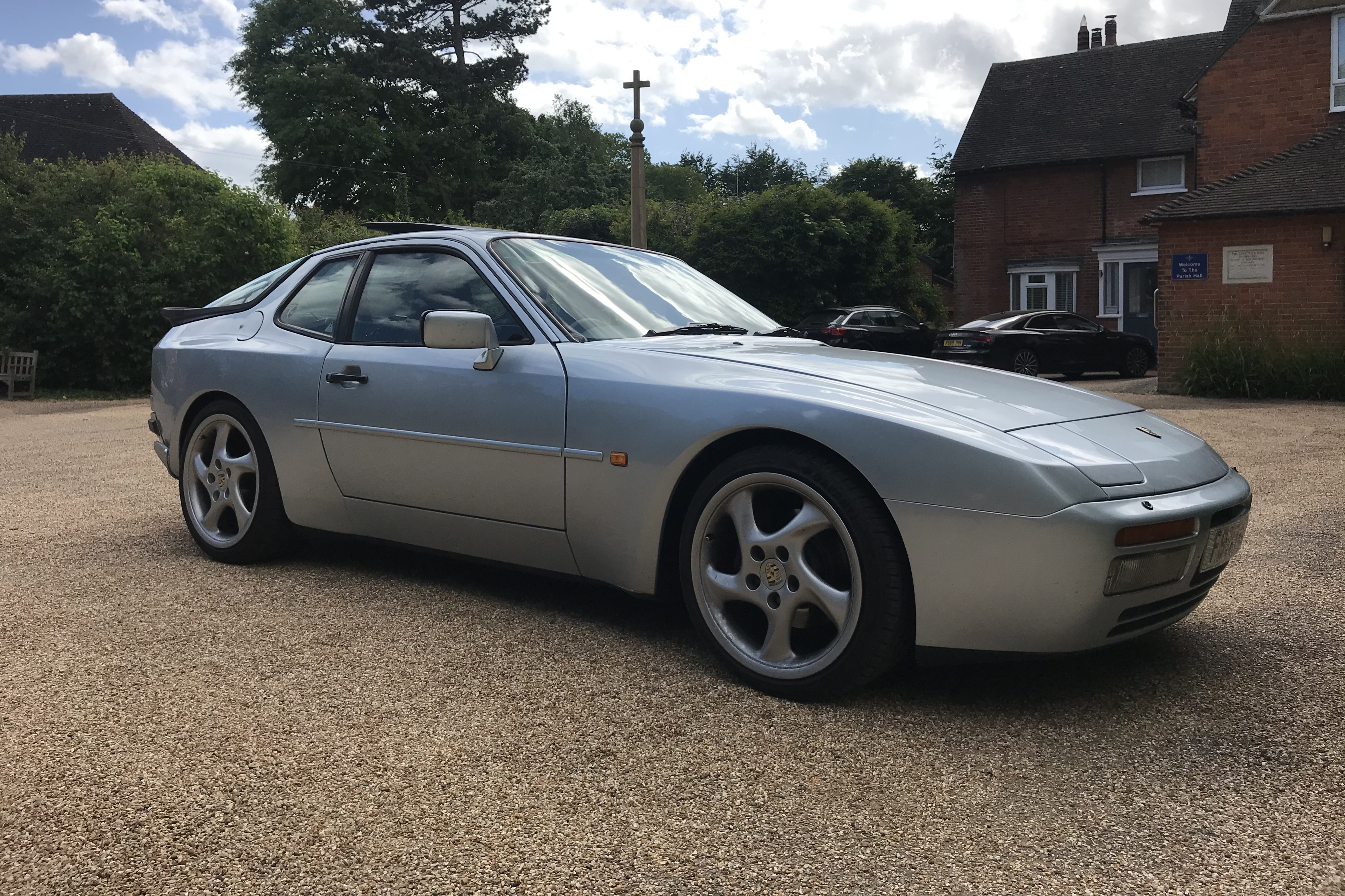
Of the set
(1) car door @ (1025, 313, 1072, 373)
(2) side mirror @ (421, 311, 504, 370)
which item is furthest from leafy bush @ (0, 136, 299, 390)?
(2) side mirror @ (421, 311, 504, 370)

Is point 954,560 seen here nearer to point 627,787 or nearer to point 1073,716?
point 1073,716

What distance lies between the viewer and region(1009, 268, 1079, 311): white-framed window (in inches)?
1194

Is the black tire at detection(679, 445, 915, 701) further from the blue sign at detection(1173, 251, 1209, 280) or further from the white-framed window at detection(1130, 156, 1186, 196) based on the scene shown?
the white-framed window at detection(1130, 156, 1186, 196)

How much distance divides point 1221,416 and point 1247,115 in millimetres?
10200

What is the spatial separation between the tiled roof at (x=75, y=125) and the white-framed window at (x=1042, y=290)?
26689 mm

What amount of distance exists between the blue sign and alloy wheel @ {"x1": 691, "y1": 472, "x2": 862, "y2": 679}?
1555cm

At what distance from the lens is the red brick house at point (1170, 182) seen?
1609cm

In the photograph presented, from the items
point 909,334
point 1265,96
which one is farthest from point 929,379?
point 1265,96

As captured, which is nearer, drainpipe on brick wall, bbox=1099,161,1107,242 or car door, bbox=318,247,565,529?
car door, bbox=318,247,565,529

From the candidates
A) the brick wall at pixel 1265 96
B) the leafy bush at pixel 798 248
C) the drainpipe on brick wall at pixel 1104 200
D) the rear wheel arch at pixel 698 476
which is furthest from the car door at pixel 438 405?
the drainpipe on brick wall at pixel 1104 200

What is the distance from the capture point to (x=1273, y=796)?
2498 mm

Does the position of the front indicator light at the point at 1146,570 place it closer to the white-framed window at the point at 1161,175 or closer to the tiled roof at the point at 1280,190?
the tiled roof at the point at 1280,190

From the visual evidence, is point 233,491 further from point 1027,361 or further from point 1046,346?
point 1046,346

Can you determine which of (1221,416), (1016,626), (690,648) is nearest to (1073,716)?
(1016,626)
